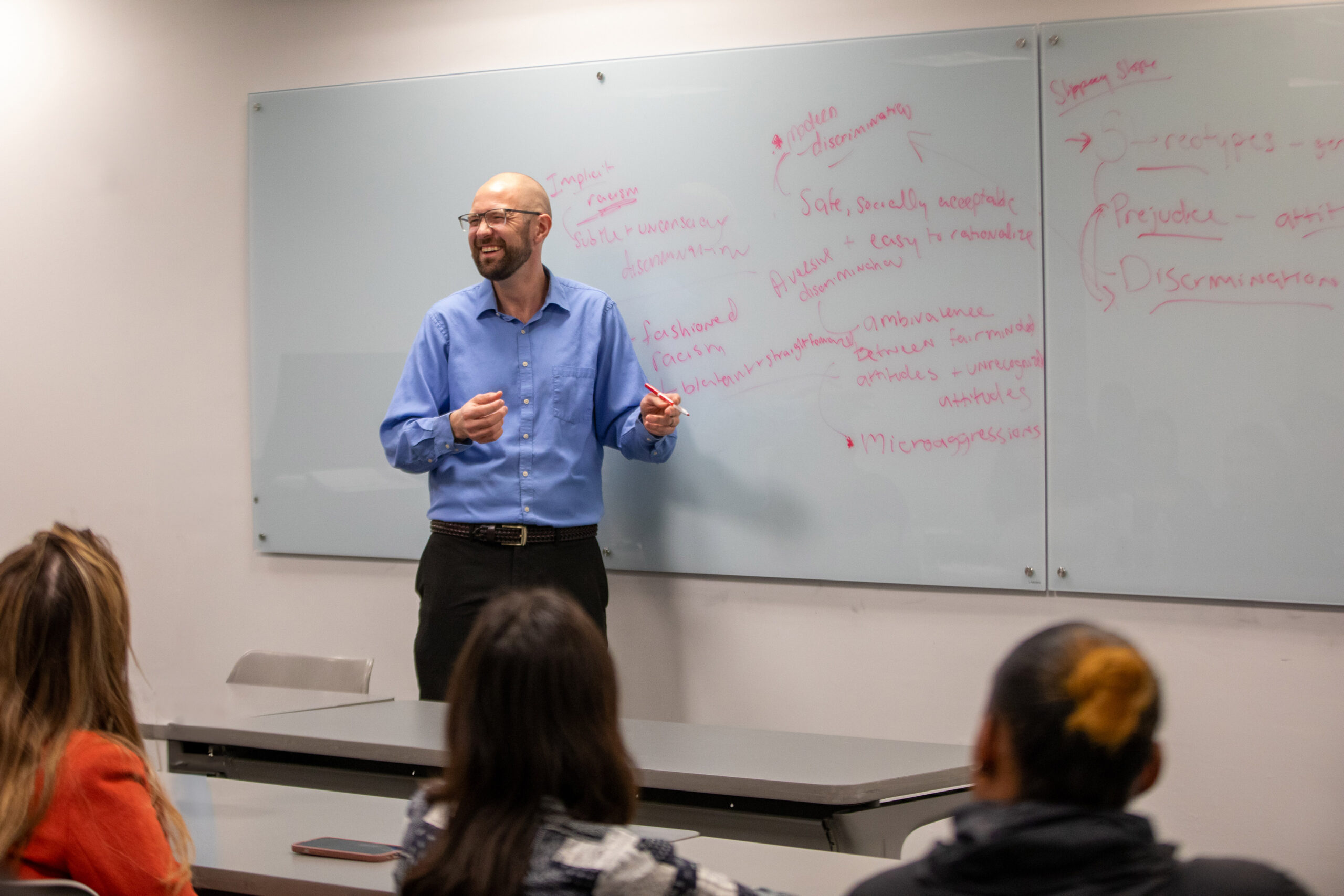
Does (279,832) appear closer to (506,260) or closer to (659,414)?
(659,414)

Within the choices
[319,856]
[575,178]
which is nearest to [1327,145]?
[575,178]

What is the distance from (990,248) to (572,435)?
1262mm

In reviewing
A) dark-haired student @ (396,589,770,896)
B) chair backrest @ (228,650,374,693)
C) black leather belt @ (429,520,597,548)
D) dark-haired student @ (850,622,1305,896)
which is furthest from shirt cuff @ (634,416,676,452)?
dark-haired student @ (850,622,1305,896)

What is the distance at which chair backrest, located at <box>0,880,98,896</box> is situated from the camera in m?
1.22

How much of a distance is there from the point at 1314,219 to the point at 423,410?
7.77ft

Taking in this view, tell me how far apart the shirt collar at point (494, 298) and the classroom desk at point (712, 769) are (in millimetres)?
1190

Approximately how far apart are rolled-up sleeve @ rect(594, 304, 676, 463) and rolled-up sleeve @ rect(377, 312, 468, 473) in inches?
16.7

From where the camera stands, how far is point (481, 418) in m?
2.83

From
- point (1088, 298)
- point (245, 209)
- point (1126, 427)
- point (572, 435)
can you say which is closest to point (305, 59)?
point (245, 209)

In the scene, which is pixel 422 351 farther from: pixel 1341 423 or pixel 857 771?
pixel 1341 423

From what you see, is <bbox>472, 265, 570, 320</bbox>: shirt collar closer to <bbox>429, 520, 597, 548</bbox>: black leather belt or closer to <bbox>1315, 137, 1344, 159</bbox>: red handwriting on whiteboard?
<bbox>429, 520, 597, 548</bbox>: black leather belt

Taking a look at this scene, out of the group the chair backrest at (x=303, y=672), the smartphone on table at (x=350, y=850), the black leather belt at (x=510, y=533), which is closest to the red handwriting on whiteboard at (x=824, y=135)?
the black leather belt at (x=510, y=533)

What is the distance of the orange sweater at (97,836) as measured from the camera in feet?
4.50

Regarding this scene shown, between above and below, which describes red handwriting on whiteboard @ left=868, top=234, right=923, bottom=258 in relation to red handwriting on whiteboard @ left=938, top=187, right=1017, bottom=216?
below
